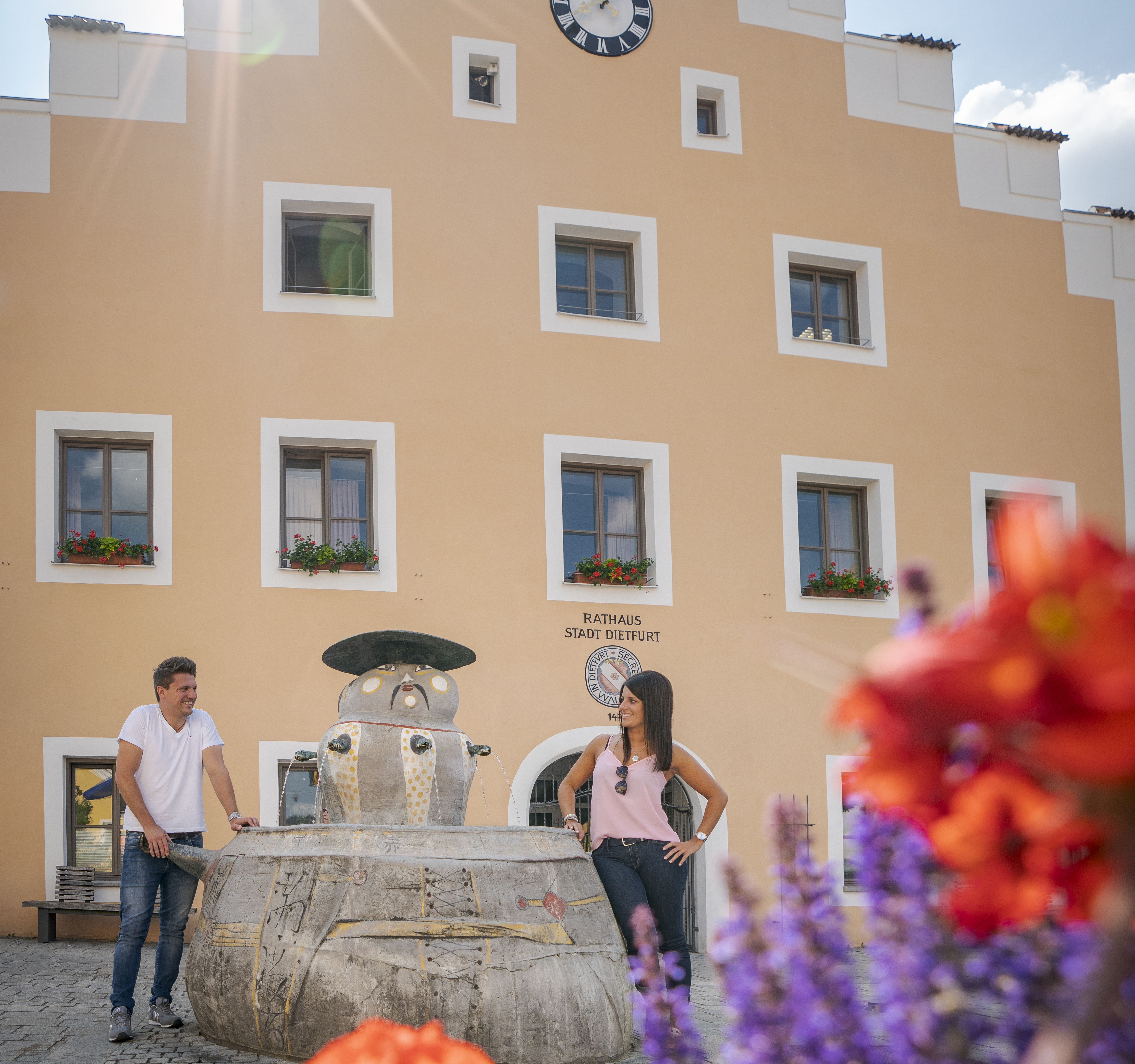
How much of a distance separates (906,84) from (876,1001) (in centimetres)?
A: 1477

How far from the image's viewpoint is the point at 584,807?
12.6m

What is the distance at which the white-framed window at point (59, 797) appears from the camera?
10.5m

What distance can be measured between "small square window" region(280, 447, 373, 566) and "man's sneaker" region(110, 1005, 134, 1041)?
22.4 ft

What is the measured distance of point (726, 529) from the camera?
1270 centimetres

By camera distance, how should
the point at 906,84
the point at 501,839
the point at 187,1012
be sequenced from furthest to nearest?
the point at 906,84
the point at 187,1012
the point at 501,839

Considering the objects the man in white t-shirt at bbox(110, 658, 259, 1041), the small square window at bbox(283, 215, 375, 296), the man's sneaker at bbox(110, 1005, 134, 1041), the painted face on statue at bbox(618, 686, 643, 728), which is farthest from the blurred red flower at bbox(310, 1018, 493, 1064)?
the small square window at bbox(283, 215, 375, 296)

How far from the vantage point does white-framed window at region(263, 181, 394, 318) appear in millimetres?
11930

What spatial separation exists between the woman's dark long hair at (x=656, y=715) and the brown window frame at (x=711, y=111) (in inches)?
395

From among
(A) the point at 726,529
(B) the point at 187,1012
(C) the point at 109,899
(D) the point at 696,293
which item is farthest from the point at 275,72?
(B) the point at 187,1012

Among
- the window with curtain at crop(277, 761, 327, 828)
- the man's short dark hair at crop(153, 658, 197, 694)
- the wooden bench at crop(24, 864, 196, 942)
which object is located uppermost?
the man's short dark hair at crop(153, 658, 197, 694)

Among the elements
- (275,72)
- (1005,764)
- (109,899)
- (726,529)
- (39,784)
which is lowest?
(109,899)

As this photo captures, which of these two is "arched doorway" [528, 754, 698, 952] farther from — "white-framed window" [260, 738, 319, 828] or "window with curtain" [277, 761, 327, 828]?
"white-framed window" [260, 738, 319, 828]

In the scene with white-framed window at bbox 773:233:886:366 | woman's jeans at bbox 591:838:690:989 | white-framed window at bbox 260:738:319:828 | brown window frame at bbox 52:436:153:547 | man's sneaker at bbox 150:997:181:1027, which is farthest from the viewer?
white-framed window at bbox 773:233:886:366

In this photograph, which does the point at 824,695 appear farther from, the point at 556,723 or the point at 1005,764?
the point at 1005,764
